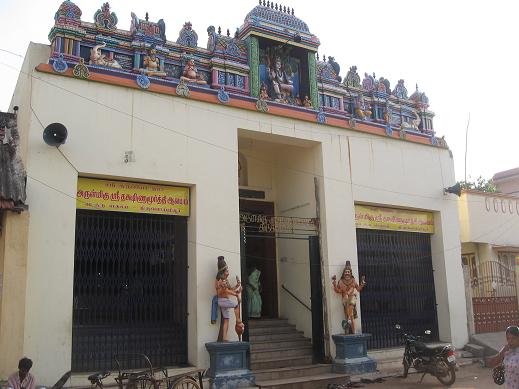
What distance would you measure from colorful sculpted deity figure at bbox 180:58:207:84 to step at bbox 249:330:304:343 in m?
5.05

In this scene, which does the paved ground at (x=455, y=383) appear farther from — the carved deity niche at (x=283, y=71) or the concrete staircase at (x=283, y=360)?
the carved deity niche at (x=283, y=71)

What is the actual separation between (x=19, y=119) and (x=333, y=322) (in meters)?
6.82

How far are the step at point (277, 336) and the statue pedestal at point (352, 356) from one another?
0.99 m

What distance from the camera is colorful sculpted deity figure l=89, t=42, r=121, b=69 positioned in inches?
361

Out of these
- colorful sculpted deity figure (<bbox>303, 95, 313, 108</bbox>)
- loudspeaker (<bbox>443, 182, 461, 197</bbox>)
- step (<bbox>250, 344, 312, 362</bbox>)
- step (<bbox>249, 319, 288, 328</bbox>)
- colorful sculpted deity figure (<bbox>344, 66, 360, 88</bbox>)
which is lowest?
step (<bbox>250, 344, 312, 362</bbox>)

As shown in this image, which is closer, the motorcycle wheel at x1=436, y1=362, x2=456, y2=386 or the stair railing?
the motorcycle wheel at x1=436, y1=362, x2=456, y2=386

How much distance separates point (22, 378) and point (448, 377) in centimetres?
721

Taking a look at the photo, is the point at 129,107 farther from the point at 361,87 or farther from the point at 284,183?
the point at 361,87

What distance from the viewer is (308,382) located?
943 centimetres

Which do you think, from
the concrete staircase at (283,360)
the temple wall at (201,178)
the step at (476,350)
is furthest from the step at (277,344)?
the step at (476,350)

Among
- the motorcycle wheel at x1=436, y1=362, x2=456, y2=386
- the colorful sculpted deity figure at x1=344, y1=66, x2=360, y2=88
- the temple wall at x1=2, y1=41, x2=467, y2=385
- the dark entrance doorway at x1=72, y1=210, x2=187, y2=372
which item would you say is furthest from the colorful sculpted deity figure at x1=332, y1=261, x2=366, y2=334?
the colorful sculpted deity figure at x1=344, y1=66, x2=360, y2=88

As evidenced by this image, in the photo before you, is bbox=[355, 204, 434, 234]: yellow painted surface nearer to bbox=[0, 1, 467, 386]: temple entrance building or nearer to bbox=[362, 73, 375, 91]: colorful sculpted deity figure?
bbox=[0, 1, 467, 386]: temple entrance building

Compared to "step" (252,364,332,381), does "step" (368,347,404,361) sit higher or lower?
higher

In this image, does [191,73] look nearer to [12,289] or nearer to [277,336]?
[12,289]
